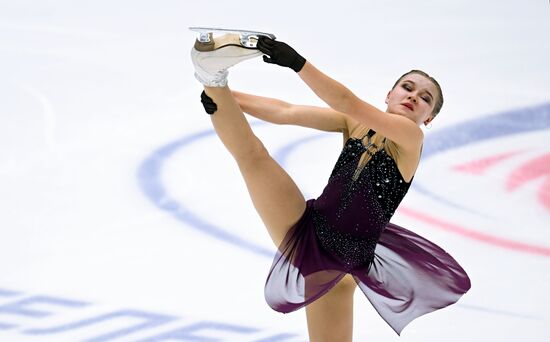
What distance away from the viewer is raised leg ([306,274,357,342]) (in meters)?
3.03

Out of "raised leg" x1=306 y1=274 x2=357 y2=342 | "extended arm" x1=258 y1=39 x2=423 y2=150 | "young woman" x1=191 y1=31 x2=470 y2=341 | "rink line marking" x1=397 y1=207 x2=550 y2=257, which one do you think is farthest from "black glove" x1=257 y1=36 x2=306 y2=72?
"rink line marking" x1=397 y1=207 x2=550 y2=257

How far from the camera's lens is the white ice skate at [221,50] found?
2633 millimetres

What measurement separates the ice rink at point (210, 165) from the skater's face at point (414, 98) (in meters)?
0.93

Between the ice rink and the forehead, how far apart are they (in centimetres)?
99

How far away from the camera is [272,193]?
2.99 m

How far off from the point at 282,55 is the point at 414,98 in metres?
0.69

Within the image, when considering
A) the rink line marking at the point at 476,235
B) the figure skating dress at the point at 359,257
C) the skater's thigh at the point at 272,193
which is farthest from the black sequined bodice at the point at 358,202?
the rink line marking at the point at 476,235

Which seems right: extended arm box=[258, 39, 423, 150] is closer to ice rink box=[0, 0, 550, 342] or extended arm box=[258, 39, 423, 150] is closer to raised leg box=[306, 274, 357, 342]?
raised leg box=[306, 274, 357, 342]

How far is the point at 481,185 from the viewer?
4.81 metres

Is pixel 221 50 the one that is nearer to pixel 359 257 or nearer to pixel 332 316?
pixel 359 257

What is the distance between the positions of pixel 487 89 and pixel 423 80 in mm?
3014

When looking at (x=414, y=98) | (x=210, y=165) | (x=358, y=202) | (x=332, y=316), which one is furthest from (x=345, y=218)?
(x=210, y=165)

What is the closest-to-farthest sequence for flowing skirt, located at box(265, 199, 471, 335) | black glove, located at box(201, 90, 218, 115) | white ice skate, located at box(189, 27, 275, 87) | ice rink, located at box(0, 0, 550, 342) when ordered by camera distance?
1. white ice skate, located at box(189, 27, 275, 87)
2. black glove, located at box(201, 90, 218, 115)
3. flowing skirt, located at box(265, 199, 471, 335)
4. ice rink, located at box(0, 0, 550, 342)

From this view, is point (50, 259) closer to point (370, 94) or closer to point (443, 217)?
point (443, 217)
